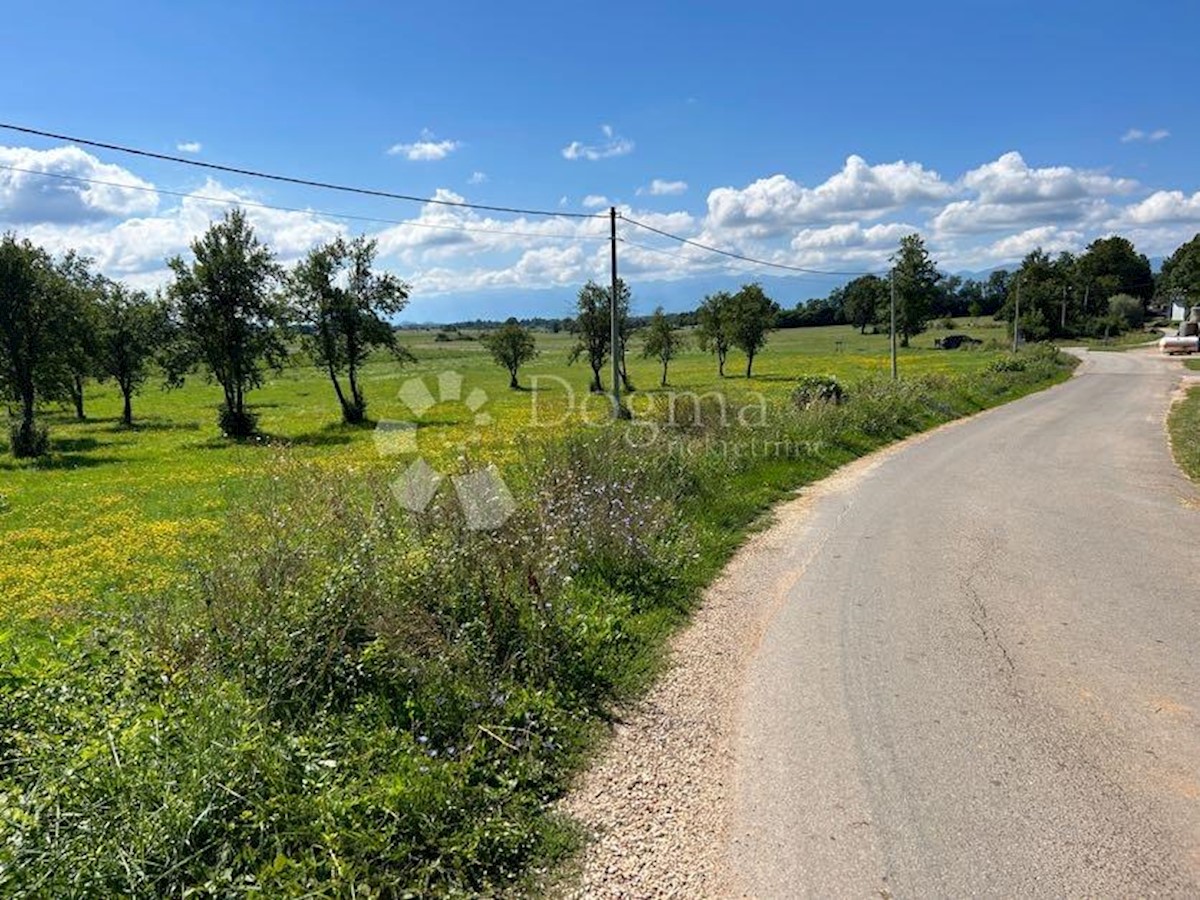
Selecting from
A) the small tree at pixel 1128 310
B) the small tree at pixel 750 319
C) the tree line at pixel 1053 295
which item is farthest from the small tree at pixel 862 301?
the small tree at pixel 750 319

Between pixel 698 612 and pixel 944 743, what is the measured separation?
3061 mm

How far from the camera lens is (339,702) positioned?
195 inches

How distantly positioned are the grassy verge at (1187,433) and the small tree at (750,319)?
33004mm

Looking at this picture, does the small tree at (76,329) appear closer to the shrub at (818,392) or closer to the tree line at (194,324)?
the tree line at (194,324)

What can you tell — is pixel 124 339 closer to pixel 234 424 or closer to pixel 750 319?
pixel 234 424

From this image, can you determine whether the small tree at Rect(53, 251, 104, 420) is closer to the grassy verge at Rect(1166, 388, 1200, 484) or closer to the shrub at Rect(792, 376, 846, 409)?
the shrub at Rect(792, 376, 846, 409)

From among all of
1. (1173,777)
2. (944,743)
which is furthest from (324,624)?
(1173,777)

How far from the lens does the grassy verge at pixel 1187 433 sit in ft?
49.7

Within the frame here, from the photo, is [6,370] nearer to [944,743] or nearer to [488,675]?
[488,675]

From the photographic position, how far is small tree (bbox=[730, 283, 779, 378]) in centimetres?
5903

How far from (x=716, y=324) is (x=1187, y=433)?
44.4m

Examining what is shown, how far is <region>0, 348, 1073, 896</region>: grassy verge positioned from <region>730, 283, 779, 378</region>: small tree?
52273mm

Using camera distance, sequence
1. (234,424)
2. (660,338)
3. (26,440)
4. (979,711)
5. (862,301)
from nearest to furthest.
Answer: (979,711) → (26,440) → (234,424) → (660,338) → (862,301)

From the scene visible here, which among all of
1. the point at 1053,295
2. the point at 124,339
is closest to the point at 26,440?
the point at 124,339
